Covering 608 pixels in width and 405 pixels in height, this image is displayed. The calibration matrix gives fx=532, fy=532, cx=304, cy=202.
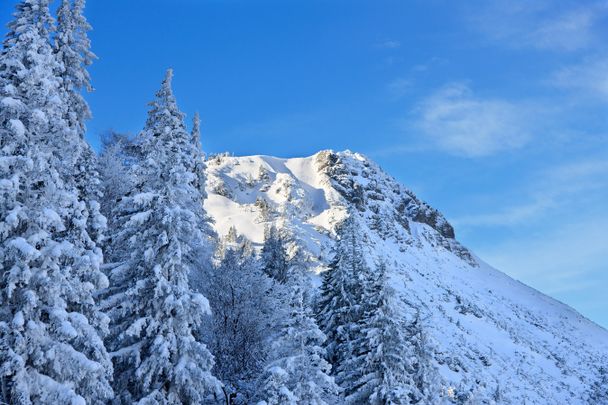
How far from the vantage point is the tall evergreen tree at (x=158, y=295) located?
1639 centimetres

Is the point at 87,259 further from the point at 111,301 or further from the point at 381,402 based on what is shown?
the point at 381,402

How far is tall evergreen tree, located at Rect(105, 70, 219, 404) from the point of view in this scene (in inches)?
645

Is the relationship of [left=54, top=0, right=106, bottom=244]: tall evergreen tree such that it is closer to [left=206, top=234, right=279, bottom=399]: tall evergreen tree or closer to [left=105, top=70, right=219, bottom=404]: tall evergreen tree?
[left=105, top=70, right=219, bottom=404]: tall evergreen tree

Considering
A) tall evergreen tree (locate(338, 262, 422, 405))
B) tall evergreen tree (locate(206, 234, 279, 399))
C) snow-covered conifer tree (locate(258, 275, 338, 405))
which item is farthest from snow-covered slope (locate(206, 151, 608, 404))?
snow-covered conifer tree (locate(258, 275, 338, 405))

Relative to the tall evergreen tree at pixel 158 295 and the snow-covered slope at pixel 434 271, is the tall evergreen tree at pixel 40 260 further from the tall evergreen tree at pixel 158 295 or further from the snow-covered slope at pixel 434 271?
the snow-covered slope at pixel 434 271

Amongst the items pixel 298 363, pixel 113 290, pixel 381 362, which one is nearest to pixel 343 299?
pixel 381 362

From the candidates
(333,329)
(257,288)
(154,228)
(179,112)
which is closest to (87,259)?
(154,228)

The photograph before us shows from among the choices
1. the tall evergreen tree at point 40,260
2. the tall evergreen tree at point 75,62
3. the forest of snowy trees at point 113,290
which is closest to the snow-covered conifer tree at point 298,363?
the forest of snowy trees at point 113,290

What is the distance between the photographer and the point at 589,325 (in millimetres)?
103312

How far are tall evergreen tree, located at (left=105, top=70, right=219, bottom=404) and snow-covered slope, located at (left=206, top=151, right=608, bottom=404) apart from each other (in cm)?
2368

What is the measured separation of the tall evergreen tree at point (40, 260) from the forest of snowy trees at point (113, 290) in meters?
0.04

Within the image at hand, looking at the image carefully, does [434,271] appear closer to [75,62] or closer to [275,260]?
[275,260]

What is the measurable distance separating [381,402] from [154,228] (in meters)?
12.8

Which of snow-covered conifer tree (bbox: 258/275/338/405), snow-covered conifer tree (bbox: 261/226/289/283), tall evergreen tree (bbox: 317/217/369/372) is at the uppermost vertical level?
snow-covered conifer tree (bbox: 261/226/289/283)
